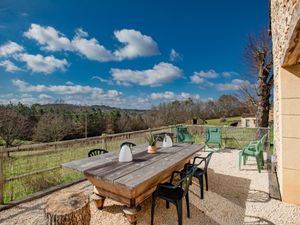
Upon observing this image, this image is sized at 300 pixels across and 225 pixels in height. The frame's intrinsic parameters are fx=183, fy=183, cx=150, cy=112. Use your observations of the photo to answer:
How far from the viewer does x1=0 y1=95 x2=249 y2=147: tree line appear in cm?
1233

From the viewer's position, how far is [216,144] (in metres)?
7.11

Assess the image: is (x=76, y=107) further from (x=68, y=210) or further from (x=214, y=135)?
(x=68, y=210)

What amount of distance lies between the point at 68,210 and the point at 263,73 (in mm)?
8398

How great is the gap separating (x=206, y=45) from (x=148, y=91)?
10885mm

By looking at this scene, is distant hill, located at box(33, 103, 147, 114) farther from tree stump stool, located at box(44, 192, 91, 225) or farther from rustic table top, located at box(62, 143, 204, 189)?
tree stump stool, located at box(44, 192, 91, 225)

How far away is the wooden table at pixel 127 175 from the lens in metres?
2.19

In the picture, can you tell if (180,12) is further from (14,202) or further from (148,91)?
(148,91)

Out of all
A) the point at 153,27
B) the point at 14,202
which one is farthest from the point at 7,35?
the point at 14,202

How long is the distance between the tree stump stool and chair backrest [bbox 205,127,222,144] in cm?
616

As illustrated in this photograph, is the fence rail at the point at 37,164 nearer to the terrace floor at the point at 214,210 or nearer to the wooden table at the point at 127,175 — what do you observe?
the terrace floor at the point at 214,210

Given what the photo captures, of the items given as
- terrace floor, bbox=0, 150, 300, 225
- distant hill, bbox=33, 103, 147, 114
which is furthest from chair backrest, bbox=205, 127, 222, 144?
distant hill, bbox=33, 103, 147, 114

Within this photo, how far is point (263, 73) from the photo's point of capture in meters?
7.54

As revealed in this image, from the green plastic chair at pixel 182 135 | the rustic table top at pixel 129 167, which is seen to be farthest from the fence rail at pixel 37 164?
the green plastic chair at pixel 182 135

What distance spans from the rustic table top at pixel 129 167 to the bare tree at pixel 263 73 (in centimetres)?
585
